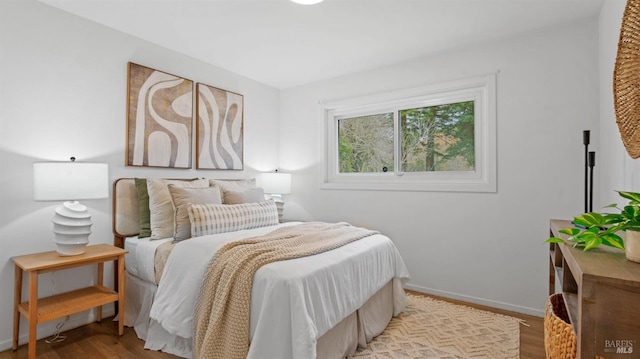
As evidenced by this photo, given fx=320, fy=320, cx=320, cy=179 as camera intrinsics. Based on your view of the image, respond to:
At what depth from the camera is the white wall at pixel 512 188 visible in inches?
105

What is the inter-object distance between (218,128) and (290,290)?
8.52 ft

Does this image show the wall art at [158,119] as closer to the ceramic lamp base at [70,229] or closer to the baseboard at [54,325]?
the ceramic lamp base at [70,229]

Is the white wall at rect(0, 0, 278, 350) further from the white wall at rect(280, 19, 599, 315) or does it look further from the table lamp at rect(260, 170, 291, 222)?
the white wall at rect(280, 19, 599, 315)

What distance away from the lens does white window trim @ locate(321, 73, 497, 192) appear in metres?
3.06

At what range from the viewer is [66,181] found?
2.18 m

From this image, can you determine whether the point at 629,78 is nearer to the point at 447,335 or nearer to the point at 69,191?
the point at 447,335

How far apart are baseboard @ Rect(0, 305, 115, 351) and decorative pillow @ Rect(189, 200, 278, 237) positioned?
1.17m

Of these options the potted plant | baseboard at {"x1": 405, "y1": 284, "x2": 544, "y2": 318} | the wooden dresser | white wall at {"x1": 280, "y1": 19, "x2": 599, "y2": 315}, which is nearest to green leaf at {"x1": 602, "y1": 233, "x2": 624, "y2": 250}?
the potted plant

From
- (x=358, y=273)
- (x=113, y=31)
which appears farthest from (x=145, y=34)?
(x=358, y=273)

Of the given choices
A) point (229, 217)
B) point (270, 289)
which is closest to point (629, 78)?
point (270, 289)

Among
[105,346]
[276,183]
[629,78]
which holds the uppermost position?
[629,78]

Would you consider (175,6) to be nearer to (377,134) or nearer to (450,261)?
(377,134)

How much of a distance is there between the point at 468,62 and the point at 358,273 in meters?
2.39

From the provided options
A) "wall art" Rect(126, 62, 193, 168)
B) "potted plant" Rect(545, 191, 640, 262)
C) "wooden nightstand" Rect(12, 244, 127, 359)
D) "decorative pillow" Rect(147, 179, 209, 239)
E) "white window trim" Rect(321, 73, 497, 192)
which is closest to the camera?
"potted plant" Rect(545, 191, 640, 262)
